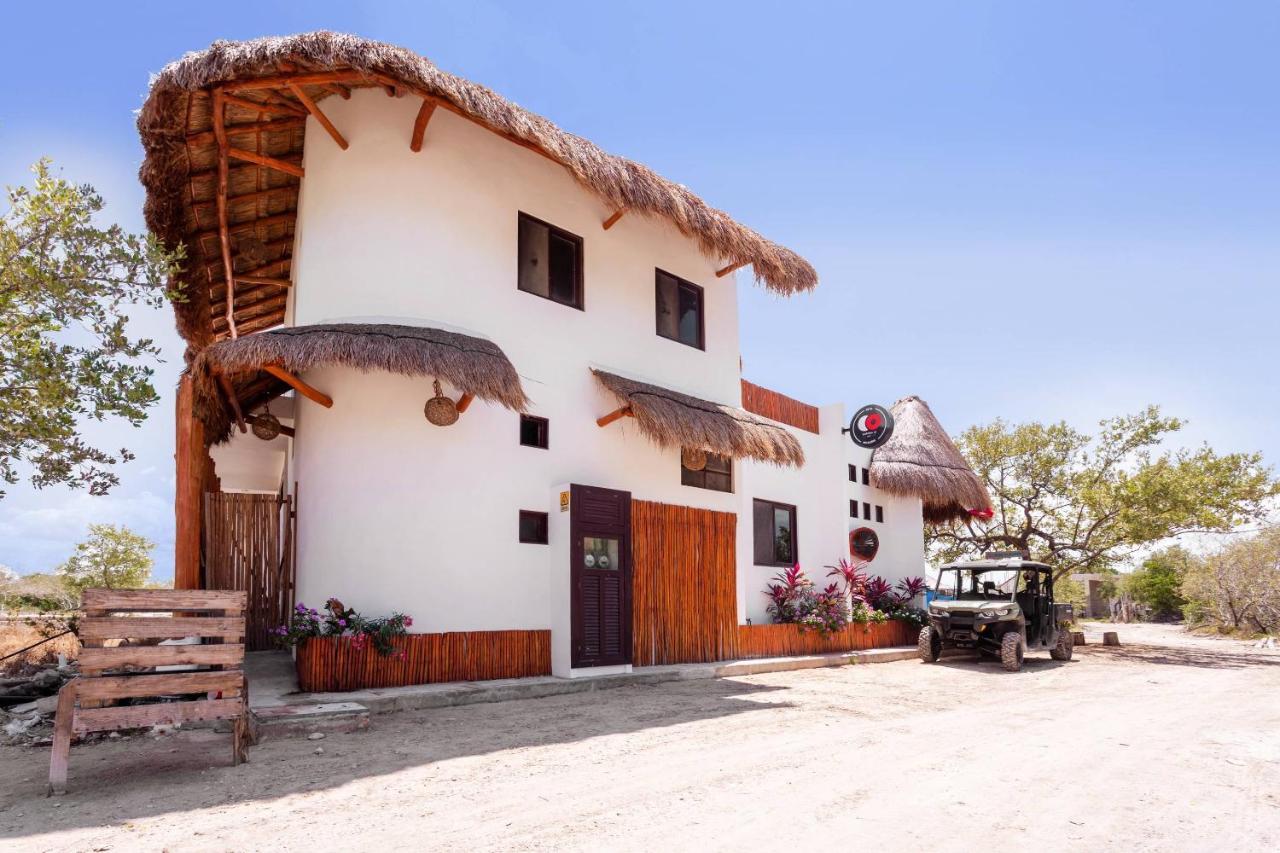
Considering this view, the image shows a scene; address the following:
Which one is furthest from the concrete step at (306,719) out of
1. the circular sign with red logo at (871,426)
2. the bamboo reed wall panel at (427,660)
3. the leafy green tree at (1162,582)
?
the leafy green tree at (1162,582)

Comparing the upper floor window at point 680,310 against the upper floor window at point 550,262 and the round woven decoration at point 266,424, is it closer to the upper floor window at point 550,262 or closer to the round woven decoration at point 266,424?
the upper floor window at point 550,262

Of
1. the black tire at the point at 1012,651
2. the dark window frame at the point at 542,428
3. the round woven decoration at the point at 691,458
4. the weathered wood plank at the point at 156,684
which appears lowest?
the black tire at the point at 1012,651

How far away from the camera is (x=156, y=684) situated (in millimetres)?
5152

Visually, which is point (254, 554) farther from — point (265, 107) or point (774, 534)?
point (774, 534)

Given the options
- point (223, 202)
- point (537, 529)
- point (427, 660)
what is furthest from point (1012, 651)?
point (223, 202)

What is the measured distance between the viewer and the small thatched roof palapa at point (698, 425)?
9.98m

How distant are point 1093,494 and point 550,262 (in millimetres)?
14198

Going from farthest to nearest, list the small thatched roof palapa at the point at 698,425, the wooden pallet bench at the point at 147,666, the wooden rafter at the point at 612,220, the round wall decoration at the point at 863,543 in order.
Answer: the round wall decoration at the point at 863,543 → the wooden rafter at the point at 612,220 → the small thatched roof palapa at the point at 698,425 → the wooden pallet bench at the point at 147,666

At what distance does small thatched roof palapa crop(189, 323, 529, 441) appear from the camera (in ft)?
25.1

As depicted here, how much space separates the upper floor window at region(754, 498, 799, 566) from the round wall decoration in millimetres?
2320

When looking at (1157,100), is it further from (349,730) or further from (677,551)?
(349,730)

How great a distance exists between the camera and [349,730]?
6.43 meters

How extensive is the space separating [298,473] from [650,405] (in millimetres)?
4081

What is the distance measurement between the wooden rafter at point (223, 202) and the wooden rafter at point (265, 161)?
11cm
